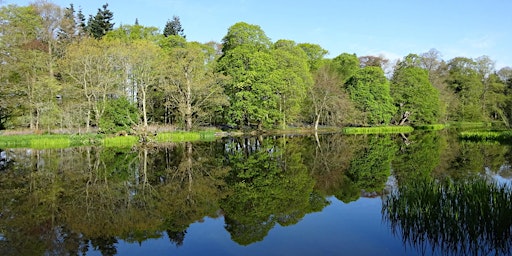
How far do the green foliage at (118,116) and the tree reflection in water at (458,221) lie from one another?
2960 cm

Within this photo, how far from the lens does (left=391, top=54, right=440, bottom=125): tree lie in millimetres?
52156

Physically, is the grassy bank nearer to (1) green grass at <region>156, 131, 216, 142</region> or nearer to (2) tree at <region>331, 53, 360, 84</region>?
(1) green grass at <region>156, 131, 216, 142</region>

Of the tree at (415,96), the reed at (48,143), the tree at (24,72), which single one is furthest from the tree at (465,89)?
the tree at (24,72)

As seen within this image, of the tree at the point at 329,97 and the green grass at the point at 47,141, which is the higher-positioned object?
the tree at the point at 329,97

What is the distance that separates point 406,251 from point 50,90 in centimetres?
3456

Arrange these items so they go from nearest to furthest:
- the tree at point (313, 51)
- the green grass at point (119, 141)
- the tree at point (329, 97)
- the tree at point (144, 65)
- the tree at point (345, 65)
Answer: the green grass at point (119, 141)
the tree at point (144, 65)
the tree at point (329, 97)
the tree at point (345, 65)
the tree at point (313, 51)

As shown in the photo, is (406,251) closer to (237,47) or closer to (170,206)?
(170,206)

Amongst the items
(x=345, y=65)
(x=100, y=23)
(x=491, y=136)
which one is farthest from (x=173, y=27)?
(x=491, y=136)

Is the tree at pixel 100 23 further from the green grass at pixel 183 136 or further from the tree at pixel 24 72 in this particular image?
the green grass at pixel 183 136

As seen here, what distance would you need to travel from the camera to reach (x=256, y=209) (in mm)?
9938

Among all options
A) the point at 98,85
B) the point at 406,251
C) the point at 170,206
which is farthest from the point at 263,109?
the point at 406,251

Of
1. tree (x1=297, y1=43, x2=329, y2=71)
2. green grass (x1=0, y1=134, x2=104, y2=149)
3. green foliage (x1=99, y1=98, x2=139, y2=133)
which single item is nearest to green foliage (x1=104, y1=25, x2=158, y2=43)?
green foliage (x1=99, y1=98, x2=139, y2=133)

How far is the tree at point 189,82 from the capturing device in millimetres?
35406

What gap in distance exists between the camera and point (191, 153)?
75.3 feet
